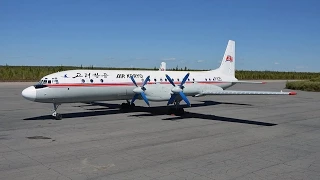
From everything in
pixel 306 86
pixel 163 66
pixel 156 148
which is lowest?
pixel 156 148

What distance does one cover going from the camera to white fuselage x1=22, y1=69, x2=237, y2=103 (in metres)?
19.4

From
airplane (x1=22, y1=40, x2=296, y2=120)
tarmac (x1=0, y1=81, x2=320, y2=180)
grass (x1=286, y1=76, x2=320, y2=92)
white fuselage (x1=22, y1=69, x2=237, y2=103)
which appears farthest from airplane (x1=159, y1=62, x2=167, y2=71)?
grass (x1=286, y1=76, x2=320, y2=92)

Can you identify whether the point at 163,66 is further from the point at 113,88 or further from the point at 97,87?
the point at 97,87

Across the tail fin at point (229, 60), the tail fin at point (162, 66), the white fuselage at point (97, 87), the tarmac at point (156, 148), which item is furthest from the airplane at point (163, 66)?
the tarmac at point (156, 148)

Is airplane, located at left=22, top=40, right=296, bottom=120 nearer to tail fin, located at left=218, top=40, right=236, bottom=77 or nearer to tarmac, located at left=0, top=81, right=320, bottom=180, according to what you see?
tarmac, located at left=0, top=81, right=320, bottom=180

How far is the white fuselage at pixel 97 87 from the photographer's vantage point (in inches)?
765

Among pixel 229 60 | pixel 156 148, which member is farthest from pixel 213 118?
pixel 229 60

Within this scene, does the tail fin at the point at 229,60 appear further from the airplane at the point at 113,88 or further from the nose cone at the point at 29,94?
the nose cone at the point at 29,94

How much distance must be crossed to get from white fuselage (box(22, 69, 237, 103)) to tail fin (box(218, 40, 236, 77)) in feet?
20.8

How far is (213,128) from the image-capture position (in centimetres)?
1792

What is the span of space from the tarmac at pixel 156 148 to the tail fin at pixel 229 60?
10975 millimetres

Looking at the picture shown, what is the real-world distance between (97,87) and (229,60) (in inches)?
636

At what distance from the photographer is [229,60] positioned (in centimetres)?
3244

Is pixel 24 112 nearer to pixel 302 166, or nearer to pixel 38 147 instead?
pixel 38 147
